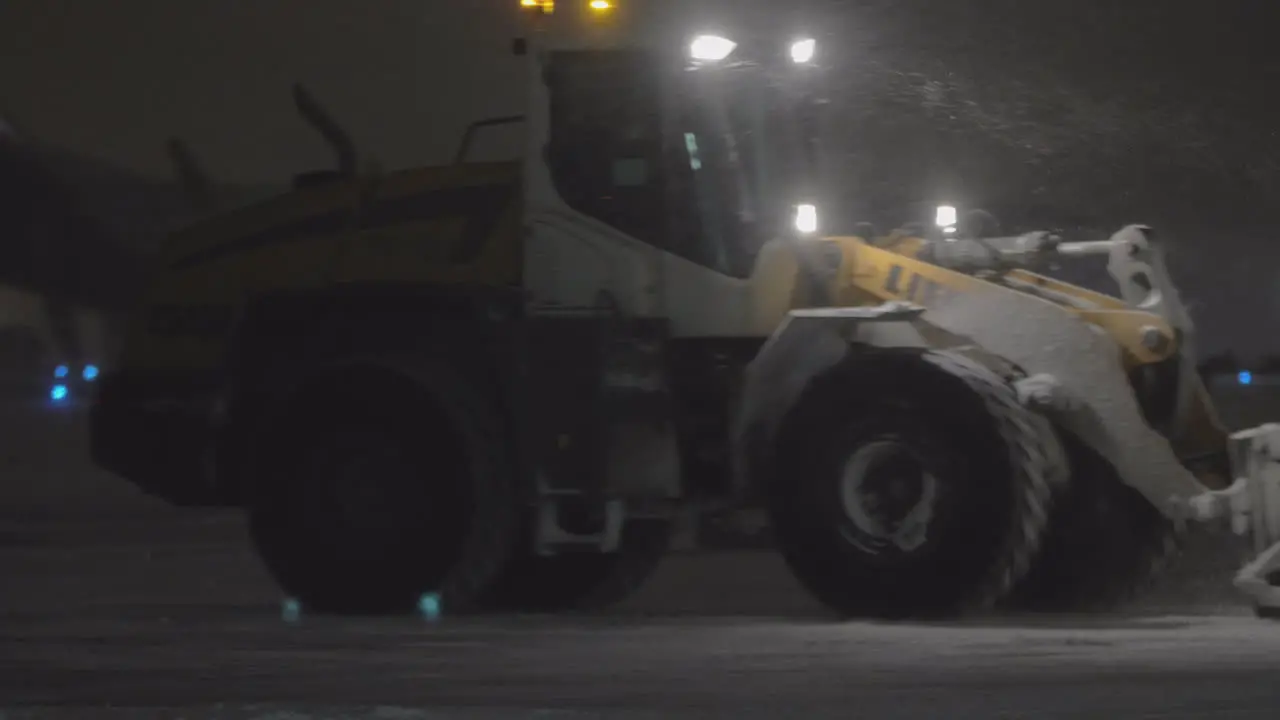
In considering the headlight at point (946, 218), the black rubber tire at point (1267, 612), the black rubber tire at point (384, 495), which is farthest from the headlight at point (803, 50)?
the black rubber tire at point (1267, 612)

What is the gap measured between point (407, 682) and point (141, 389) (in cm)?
373

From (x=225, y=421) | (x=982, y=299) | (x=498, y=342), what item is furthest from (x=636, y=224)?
(x=225, y=421)

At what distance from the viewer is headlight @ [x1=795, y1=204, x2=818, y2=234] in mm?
10719

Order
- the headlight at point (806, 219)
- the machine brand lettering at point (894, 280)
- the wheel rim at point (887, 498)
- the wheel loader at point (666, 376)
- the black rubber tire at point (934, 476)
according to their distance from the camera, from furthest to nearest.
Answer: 1. the headlight at point (806, 219)
2. the machine brand lettering at point (894, 280)
3. the wheel loader at point (666, 376)
4. the wheel rim at point (887, 498)
5. the black rubber tire at point (934, 476)

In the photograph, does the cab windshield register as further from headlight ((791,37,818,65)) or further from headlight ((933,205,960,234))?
headlight ((933,205,960,234))

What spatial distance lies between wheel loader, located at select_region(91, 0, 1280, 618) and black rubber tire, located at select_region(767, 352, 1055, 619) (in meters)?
0.01

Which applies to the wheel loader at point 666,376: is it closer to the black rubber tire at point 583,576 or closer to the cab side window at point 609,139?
the cab side window at point 609,139

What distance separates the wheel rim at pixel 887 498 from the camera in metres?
9.66

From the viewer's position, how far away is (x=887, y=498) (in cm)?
984

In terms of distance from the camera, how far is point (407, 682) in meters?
8.21

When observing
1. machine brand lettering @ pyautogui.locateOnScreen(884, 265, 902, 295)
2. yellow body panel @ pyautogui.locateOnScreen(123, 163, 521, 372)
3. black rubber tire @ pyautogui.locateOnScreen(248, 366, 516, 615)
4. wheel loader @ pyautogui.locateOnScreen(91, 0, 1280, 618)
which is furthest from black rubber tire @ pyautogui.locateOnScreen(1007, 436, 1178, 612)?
yellow body panel @ pyautogui.locateOnScreen(123, 163, 521, 372)

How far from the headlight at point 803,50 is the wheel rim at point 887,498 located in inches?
90.9

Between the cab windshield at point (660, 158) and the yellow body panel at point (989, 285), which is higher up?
the cab windshield at point (660, 158)

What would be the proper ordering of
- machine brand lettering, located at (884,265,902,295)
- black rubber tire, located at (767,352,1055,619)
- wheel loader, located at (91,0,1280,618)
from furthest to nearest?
1. machine brand lettering, located at (884,265,902,295)
2. wheel loader, located at (91,0,1280,618)
3. black rubber tire, located at (767,352,1055,619)
